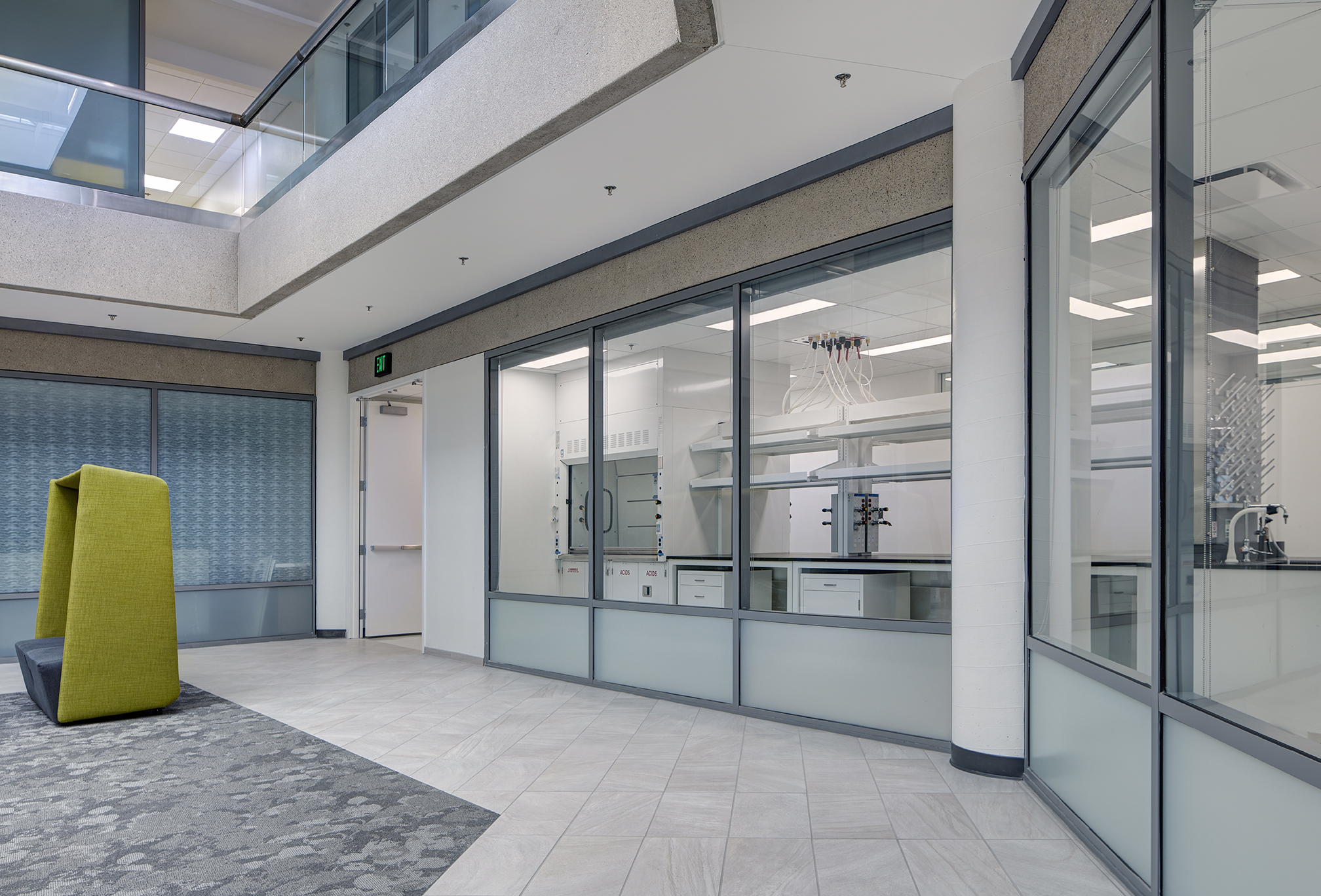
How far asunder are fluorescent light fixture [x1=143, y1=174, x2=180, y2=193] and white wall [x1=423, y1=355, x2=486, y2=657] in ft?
7.86

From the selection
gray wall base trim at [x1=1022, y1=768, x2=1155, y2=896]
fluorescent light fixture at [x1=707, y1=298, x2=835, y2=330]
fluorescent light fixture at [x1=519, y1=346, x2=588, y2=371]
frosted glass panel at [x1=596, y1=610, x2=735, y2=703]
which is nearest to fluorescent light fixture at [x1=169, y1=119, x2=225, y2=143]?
fluorescent light fixture at [x1=519, y1=346, x2=588, y2=371]

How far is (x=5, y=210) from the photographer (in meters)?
6.12

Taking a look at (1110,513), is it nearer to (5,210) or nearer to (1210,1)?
(1210,1)

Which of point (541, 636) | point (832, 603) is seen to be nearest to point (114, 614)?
point (541, 636)

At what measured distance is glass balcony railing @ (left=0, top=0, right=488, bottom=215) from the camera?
19.1 ft

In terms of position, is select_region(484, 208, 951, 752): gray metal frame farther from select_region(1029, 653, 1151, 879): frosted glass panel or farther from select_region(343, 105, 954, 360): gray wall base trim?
select_region(1029, 653, 1151, 879): frosted glass panel

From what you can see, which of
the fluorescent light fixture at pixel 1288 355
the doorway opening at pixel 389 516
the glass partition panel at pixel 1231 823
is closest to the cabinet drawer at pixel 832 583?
the glass partition panel at pixel 1231 823

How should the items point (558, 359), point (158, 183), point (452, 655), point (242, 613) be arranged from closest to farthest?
point (558, 359)
point (158, 183)
point (452, 655)
point (242, 613)

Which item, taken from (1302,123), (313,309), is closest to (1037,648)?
(1302,123)

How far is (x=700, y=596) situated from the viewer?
5.28 m

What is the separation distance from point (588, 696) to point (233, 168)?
4.86m

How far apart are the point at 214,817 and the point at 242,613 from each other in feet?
19.1

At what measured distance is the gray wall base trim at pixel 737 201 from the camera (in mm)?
4152

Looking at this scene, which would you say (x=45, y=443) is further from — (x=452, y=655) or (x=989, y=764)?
(x=989, y=764)
